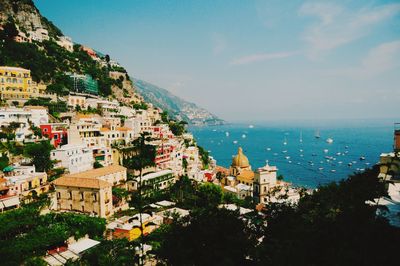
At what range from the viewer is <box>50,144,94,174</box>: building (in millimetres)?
31656

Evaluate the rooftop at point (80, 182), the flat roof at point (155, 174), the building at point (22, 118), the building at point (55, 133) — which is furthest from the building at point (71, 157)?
the flat roof at point (155, 174)

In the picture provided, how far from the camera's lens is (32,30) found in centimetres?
6938

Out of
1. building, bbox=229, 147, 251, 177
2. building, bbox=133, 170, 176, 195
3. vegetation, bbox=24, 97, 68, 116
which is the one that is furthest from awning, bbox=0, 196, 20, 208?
building, bbox=229, 147, 251, 177

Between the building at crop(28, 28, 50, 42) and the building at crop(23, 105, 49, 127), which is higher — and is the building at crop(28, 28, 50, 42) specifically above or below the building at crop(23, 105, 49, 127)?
above

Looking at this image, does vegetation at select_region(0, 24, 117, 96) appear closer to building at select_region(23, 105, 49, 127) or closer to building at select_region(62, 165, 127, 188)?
building at select_region(23, 105, 49, 127)

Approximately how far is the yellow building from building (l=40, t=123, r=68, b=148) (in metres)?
11.0

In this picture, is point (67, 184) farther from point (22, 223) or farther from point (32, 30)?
point (32, 30)

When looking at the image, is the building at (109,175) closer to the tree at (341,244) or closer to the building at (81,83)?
the tree at (341,244)

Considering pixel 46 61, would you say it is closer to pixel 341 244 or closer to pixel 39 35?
pixel 39 35

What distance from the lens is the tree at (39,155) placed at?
97.2 ft

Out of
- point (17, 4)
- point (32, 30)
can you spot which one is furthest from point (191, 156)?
point (17, 4)

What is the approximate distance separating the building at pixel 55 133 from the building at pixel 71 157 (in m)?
4.17

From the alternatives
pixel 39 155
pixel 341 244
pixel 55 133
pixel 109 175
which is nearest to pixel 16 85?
pixel 55 133

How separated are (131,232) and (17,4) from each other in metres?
71.3
